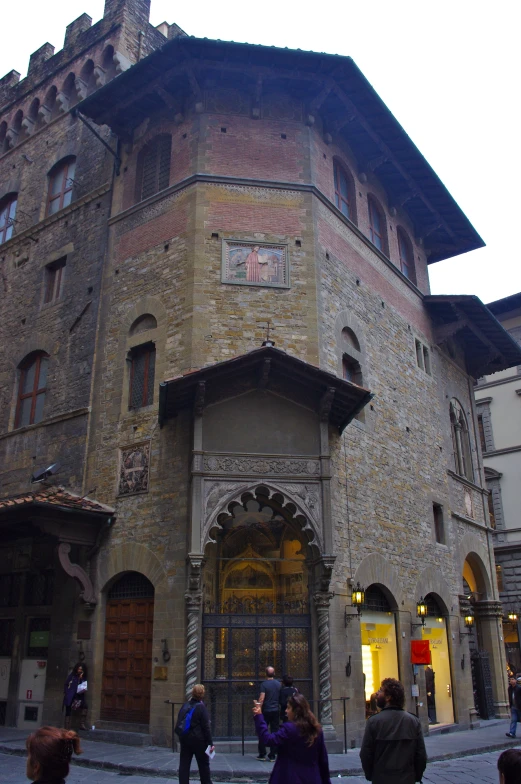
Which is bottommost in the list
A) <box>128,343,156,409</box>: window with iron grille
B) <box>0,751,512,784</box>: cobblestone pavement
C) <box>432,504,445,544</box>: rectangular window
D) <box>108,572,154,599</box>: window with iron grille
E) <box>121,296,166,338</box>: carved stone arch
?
<box>0,751,512,784</box>: cobblestone pavement

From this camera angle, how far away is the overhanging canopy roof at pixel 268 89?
16.4 meters

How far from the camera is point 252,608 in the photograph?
47.3 ft

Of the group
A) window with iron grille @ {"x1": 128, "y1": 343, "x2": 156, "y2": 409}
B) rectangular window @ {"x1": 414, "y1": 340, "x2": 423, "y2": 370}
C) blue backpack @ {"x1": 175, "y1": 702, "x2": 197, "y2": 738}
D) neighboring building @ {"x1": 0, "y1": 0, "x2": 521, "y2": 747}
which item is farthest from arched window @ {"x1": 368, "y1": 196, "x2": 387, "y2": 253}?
blue backpack @ {"x1": 175, "y1": 702, "x2": 197, "y2": 738}

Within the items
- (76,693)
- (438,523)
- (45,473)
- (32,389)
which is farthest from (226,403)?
(438,523)

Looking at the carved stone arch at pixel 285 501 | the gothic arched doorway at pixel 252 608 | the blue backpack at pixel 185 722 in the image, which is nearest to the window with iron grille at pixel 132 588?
the gothic arched doorway at pixel 252 608

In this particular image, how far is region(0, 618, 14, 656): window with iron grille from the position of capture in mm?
16047

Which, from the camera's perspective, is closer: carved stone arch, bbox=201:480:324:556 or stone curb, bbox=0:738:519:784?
stone curb, bbox=0:738:519:784

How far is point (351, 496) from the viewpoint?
14969 mm

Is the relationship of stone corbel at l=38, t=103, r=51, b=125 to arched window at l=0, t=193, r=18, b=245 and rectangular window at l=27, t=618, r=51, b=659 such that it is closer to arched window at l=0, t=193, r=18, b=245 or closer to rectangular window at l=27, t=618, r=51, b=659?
arched window at l=0, t=193, r=18, b=245

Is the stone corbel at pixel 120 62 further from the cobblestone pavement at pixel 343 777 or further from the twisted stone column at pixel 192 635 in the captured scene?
the cobblestone pavement at pixel 343 777

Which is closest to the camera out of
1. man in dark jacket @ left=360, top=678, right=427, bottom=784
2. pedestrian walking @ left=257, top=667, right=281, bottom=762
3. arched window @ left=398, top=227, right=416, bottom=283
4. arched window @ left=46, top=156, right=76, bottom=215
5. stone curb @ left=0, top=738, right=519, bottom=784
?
man in dark jacket @ left=360, top=678, right=427, bottom=784

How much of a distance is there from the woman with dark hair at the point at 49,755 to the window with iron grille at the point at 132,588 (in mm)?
10500

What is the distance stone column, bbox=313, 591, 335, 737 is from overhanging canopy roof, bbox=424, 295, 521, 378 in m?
11.6

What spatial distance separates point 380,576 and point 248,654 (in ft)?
12.7
